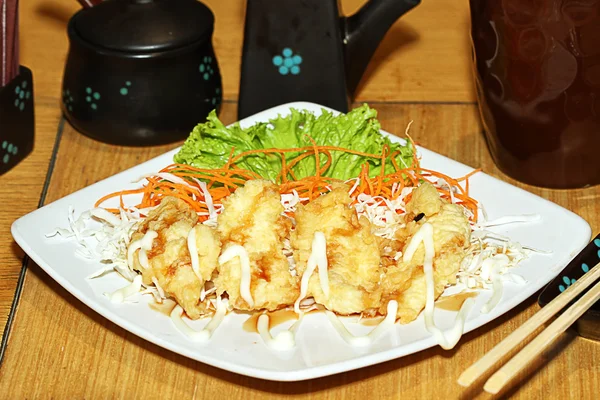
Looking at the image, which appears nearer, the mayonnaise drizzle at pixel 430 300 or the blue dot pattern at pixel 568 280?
the mayonnaise drizzle at pixel 430 300

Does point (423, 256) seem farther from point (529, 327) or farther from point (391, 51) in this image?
point (391, 51)

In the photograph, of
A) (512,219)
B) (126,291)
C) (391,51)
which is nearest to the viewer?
(126,291)

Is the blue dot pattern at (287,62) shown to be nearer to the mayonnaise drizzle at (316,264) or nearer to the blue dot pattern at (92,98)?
the blue dot pattern at (92,98)

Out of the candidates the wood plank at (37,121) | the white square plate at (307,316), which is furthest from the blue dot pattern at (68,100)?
the white square plate at (307,316)

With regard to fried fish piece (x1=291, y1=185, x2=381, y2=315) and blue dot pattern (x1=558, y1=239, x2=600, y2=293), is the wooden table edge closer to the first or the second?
fried fish piece (x1=291, y1=185, x2=381, y2=315)

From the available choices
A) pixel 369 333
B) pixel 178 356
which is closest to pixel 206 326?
pixel 178 356

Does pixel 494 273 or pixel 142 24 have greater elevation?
pixel 142 24
